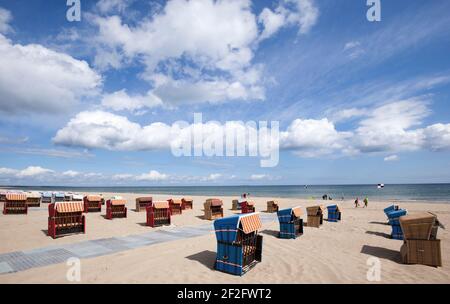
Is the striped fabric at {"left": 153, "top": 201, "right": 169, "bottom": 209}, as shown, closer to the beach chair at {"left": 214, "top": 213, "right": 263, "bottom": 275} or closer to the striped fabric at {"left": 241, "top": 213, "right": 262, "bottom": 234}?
the beach chair at {"left": 214, "top": 213, "right": 263, "bottom": 275}

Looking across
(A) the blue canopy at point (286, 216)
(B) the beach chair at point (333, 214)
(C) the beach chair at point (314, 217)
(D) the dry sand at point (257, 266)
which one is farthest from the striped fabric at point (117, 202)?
(B) the beach chair at point (333, 214)

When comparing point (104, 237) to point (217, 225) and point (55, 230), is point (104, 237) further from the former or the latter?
point (217, 225)

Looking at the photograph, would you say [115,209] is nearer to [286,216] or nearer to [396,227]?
[286,216]

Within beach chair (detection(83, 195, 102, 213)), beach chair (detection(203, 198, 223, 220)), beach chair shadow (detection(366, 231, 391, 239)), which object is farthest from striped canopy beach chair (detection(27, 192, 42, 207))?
beach chair shadow (detection(366, 231, 391, 239))

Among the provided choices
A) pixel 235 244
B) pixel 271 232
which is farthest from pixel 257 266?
pixel 271 232

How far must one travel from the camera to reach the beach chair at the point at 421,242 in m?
10.3

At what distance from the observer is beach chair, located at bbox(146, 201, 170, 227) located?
19.6 meters

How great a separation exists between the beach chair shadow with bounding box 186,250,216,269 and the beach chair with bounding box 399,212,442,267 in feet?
27.6

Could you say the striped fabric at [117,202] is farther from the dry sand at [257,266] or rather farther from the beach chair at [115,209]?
the dry sand at [257,266]
